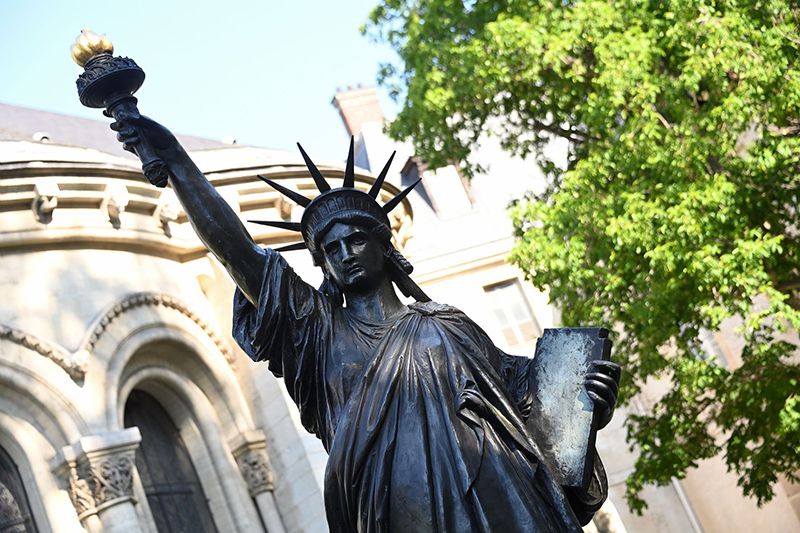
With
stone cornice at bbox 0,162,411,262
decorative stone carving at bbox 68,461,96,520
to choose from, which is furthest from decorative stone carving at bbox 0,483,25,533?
stone cornice at bbox 0,162,411,262

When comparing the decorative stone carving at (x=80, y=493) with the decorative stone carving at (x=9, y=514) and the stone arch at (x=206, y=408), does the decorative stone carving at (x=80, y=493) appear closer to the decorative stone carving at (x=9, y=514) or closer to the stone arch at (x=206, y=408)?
the decorative stone carving at (x=9, y=514)

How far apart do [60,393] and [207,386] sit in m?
3.20

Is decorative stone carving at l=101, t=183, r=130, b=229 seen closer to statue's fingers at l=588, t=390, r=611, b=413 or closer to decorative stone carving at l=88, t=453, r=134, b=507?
decorative stone carving at l=88, t=453, r=134, b=507

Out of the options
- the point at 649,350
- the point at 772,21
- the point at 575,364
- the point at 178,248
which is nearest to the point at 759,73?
the point at 772,21

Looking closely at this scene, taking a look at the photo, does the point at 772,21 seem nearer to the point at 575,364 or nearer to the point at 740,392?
the point at 740,392

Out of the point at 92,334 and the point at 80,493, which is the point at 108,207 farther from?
the point at 80,493

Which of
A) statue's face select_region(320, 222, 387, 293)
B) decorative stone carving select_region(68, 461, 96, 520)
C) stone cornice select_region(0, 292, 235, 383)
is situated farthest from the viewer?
stone cornice select_region(0, 292, 235, 383)

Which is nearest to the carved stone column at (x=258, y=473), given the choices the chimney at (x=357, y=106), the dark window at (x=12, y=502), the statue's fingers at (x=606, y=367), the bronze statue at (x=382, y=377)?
the dark window at (x=12, y=502)

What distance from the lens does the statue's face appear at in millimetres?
5051

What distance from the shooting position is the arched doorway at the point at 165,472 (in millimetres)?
16172

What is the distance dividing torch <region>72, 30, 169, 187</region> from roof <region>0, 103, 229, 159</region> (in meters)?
16.6

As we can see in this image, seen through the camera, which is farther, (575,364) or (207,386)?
(207,386)

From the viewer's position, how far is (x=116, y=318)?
15750 millimetres

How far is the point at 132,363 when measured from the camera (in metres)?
16.3
